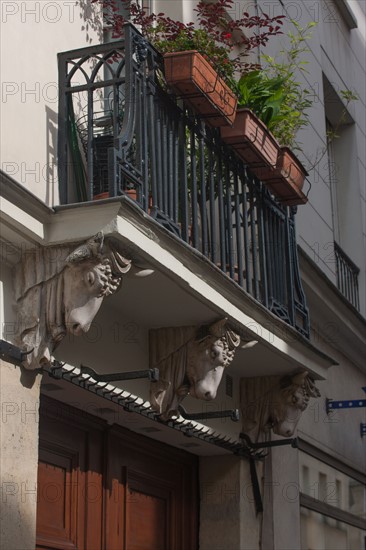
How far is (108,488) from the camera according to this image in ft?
26.1

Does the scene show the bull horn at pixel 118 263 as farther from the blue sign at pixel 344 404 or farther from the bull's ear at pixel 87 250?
the blue sign at pixel 344 404

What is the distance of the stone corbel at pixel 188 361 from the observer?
25.2ft

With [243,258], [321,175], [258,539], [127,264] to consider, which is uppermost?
[321,175]

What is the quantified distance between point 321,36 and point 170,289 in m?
7.23

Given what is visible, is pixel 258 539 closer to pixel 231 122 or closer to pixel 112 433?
pixel 112 433

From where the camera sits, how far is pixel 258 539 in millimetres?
9367

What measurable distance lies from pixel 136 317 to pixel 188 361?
45 cm

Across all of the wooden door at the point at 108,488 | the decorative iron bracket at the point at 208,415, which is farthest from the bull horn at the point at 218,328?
the wooden door at the point at 108,488

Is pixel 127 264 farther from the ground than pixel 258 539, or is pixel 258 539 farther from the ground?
pixel 127 264

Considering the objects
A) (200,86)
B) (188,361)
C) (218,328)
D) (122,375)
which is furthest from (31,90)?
(188,361)

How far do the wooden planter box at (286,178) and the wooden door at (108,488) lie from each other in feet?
6.58

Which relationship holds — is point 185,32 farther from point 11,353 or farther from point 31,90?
point 11,353

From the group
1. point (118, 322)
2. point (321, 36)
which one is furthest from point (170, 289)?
point (321, 36)

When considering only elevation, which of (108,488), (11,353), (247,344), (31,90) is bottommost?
(108,488)
